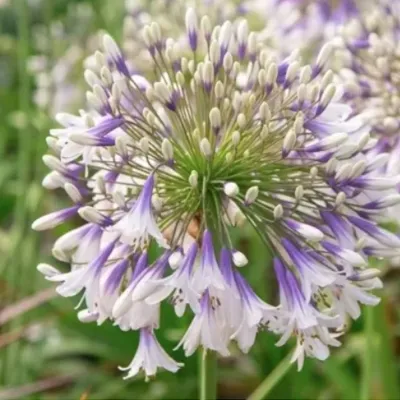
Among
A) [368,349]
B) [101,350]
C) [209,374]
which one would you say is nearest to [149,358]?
[209,374]

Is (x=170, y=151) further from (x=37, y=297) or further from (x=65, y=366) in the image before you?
(x=65, y=366)

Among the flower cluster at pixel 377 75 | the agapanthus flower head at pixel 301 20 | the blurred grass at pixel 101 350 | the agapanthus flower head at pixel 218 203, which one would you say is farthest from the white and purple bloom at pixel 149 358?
the agapanthus flower head at pixel 301 20

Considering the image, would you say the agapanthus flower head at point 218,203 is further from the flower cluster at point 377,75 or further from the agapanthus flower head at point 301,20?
the agapanthus flower head at point 301,20

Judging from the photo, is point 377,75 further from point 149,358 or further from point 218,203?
point 149,358

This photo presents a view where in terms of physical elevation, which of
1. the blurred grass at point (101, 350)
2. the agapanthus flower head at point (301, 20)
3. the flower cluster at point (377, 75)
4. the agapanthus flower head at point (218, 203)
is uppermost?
the agapanthus flower head at point (301, 20)

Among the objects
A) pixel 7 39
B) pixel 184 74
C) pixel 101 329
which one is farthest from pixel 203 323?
pixel 7 39

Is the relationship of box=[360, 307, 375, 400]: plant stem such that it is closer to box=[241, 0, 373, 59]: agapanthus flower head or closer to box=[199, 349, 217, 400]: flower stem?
box=[199, 349, 217, 400]: flower stem
